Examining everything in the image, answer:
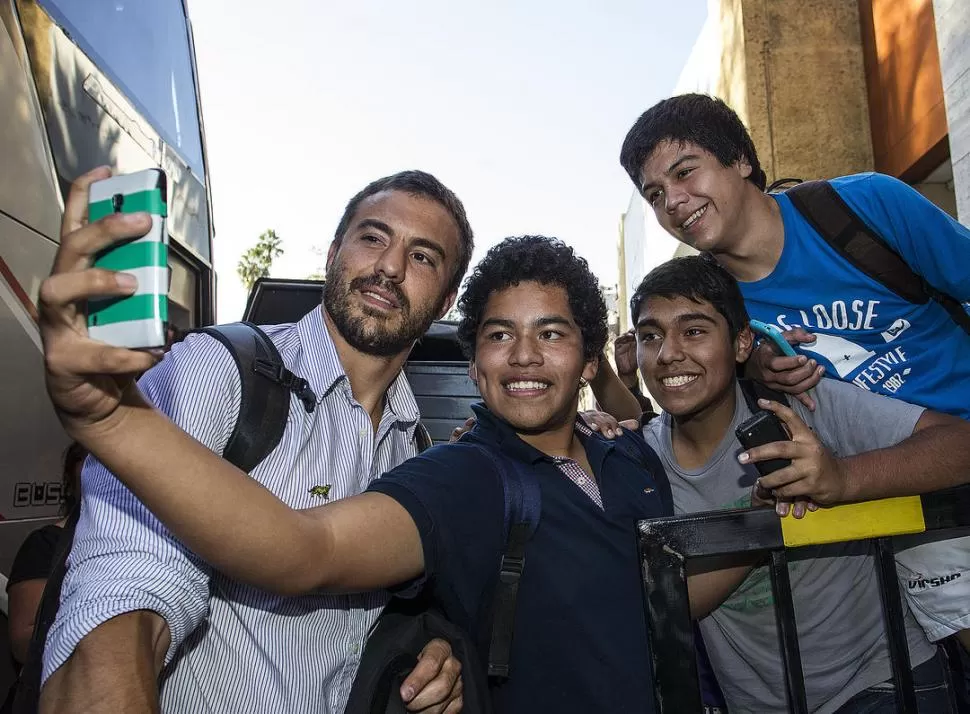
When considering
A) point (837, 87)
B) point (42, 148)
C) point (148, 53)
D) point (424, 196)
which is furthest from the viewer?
point (837, 87)

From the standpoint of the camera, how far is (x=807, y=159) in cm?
828

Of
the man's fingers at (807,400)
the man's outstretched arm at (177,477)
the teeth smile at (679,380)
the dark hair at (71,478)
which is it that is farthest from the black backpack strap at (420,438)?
the dark hair at (71,478)

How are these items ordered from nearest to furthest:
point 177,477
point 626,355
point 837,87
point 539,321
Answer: point 177,477, point 539,321, point 626,355, point 837,87

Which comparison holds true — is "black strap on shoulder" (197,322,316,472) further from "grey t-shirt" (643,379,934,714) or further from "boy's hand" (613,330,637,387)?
"boy's hand" (613,330,637,387)

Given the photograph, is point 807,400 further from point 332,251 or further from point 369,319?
point 332,251

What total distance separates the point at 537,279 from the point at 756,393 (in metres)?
0.84

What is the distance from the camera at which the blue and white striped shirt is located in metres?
1.32

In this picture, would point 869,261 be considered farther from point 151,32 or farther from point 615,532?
point 151,32

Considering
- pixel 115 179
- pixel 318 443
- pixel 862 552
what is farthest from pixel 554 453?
pixel 115 179

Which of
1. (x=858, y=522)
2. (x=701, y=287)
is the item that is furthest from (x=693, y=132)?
(x=858, y=522)

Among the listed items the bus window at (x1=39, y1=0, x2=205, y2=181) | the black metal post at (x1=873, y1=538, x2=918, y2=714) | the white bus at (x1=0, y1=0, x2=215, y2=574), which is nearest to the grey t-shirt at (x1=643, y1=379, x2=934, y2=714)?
the black metal post at (x1=873, y1=538, x2=918, y2=714)

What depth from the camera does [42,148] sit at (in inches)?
119

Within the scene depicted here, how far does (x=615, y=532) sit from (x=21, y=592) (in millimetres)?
2320

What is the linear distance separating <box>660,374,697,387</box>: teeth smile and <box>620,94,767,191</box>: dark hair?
33.2 inches
